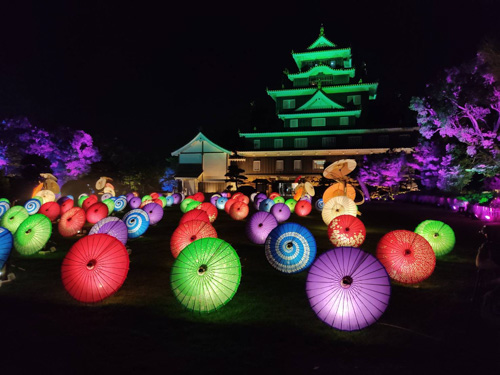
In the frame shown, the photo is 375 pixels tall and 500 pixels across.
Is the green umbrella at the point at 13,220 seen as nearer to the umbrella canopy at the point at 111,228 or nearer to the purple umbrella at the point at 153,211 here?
the purple umbrella at the point at 153,211

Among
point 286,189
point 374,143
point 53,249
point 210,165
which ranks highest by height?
point 374,143

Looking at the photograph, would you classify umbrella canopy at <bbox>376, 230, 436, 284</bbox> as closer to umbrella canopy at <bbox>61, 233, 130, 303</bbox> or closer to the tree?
umbrella canopy at <bbox>61, 233, 130, 303</bbox>

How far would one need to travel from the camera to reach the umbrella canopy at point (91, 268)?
498 cm

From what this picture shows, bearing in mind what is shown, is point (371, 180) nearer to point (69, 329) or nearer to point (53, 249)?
point (53, 249)

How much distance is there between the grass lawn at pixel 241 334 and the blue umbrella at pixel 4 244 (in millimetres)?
613

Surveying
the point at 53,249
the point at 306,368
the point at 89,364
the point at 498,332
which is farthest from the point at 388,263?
the point at 53,249

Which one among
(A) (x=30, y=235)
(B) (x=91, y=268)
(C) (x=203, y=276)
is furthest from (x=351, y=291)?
(A) (x=30, y=235)

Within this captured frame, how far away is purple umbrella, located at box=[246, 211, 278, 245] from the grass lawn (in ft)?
9.08

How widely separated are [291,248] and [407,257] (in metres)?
2.25

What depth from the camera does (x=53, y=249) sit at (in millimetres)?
9469

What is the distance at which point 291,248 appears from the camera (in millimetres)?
6902

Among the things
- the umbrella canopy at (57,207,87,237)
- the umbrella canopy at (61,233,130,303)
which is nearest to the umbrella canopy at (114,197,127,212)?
the umbrella canopy at (57,207,87,237)

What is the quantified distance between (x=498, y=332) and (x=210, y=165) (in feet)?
112

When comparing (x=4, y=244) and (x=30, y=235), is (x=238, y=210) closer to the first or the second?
(x=30, y=235)
